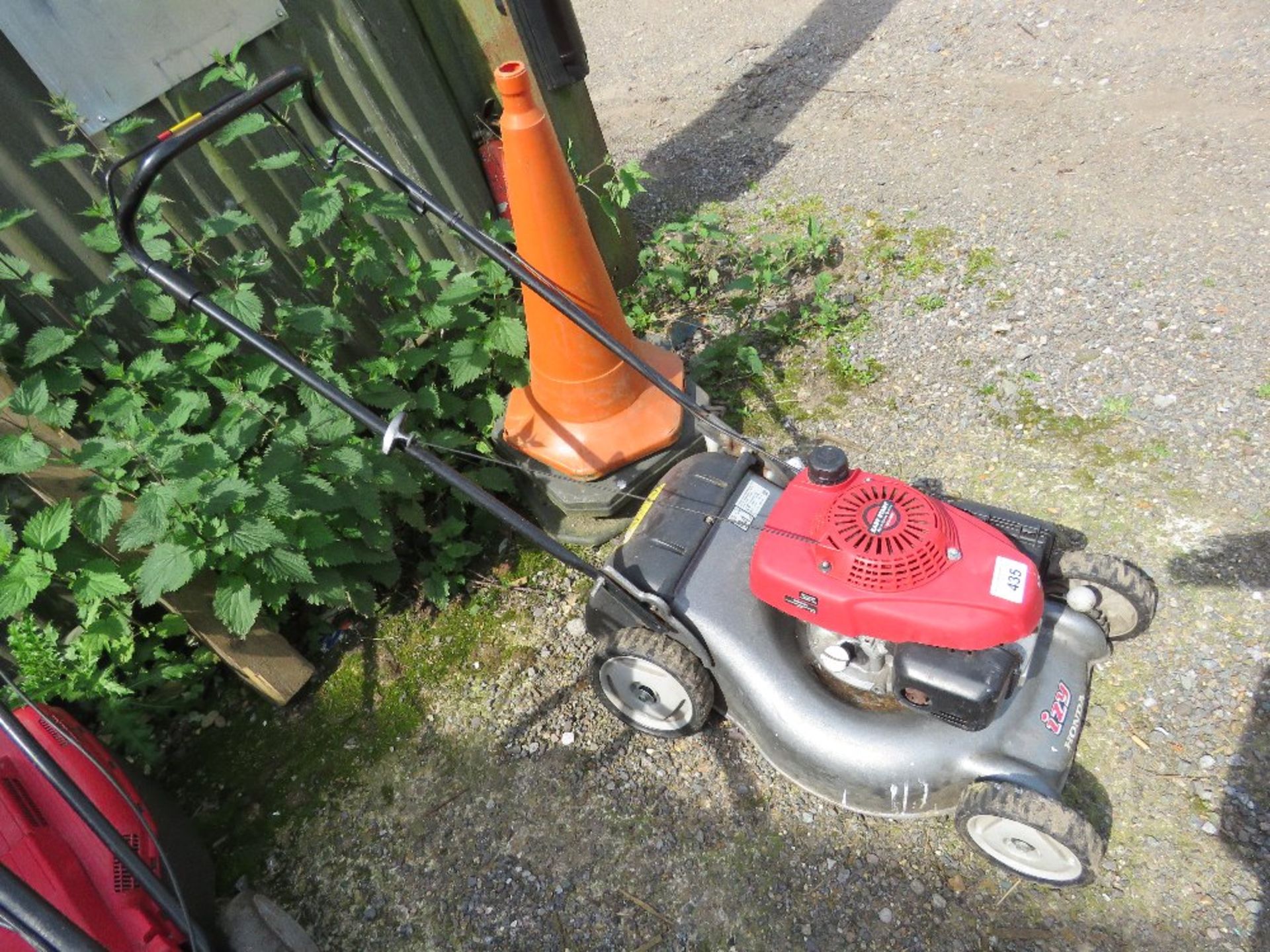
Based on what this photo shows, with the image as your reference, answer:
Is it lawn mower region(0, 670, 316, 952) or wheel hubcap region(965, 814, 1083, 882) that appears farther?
wheel hubcap region(965, 814, 1083, 882)

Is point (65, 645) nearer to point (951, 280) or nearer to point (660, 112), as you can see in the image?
point (951, 280)

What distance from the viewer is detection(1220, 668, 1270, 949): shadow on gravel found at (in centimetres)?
188

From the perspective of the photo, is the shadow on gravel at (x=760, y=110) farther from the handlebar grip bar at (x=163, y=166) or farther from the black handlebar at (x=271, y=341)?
the handlebar grip bar at (x=163, y=166)

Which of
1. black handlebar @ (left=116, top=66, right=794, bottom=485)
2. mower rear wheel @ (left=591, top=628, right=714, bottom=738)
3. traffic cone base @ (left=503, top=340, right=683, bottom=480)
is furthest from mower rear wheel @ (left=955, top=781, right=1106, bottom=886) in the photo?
traffic cone base @ (left=503, top=340, right=683, bottom=480)

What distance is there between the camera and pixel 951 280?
360 cm

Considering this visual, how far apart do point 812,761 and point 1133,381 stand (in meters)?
1.97

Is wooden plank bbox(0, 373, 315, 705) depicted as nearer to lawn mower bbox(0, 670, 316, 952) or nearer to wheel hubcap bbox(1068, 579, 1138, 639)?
lawn mower bbox(0, 670, 316, 952)

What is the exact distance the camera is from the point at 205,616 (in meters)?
2.41

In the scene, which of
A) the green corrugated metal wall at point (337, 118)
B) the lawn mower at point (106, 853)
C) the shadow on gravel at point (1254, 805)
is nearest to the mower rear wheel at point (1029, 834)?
the shadow on gravel at point (1254, 805)

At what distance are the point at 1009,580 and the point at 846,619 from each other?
0.35 m

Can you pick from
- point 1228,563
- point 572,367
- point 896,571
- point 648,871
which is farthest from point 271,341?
point 1228,563

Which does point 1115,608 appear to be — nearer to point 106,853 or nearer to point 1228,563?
point 1228,563

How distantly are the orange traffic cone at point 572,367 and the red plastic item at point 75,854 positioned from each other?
56.6 inches

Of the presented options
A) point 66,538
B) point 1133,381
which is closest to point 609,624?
point 66,538
